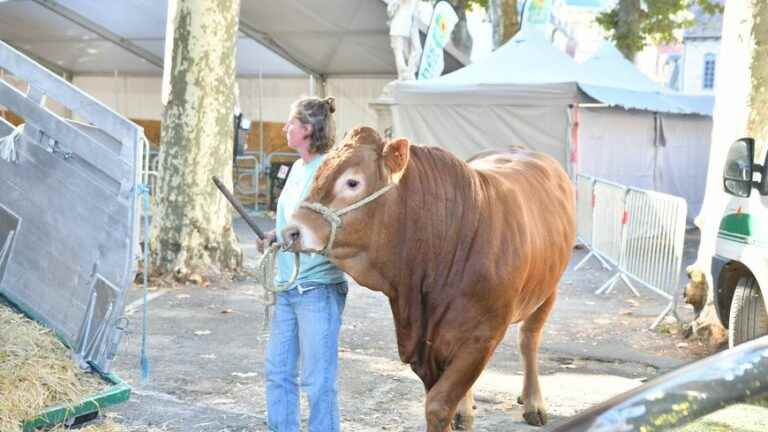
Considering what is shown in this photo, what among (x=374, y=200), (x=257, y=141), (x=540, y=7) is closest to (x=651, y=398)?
(x=374, y=200)

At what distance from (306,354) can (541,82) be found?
10.8 metres

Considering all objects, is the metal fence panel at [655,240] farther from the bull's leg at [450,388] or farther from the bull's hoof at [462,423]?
the bull's leg at [450,388]

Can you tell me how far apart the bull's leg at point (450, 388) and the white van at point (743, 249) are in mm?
2463

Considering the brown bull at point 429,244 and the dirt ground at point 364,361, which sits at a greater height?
the brown bull at point 429,244

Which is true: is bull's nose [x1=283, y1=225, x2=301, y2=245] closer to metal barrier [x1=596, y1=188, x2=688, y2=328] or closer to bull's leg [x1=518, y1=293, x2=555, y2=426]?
bull's leg [x1=518, y1=293, x2=555, y2=426]

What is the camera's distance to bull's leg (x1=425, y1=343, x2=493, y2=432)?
186 inches

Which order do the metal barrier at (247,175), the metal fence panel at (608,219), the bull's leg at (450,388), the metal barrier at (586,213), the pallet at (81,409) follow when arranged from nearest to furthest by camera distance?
the pallet at (81,409) < the bull's leg at (450,388) < the metal fence panel at (608,219) < the metal barrier at (586,213) < the metal barrier at (247,175)

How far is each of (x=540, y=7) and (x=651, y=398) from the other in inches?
654

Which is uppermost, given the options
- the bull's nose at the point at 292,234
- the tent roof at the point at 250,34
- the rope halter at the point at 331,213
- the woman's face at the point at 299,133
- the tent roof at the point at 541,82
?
the tent roof at the point at 250,34

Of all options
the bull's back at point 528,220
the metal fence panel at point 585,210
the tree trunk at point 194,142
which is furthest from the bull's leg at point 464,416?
the metal fence panel at point 585,210

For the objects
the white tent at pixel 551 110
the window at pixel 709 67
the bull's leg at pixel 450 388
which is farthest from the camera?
the window at pixel 709 67

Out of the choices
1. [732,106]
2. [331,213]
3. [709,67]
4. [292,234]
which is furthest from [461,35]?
[709,67]

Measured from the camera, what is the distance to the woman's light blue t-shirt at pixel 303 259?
475 centimetres

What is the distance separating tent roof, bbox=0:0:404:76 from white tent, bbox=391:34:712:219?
2687 millimetres
